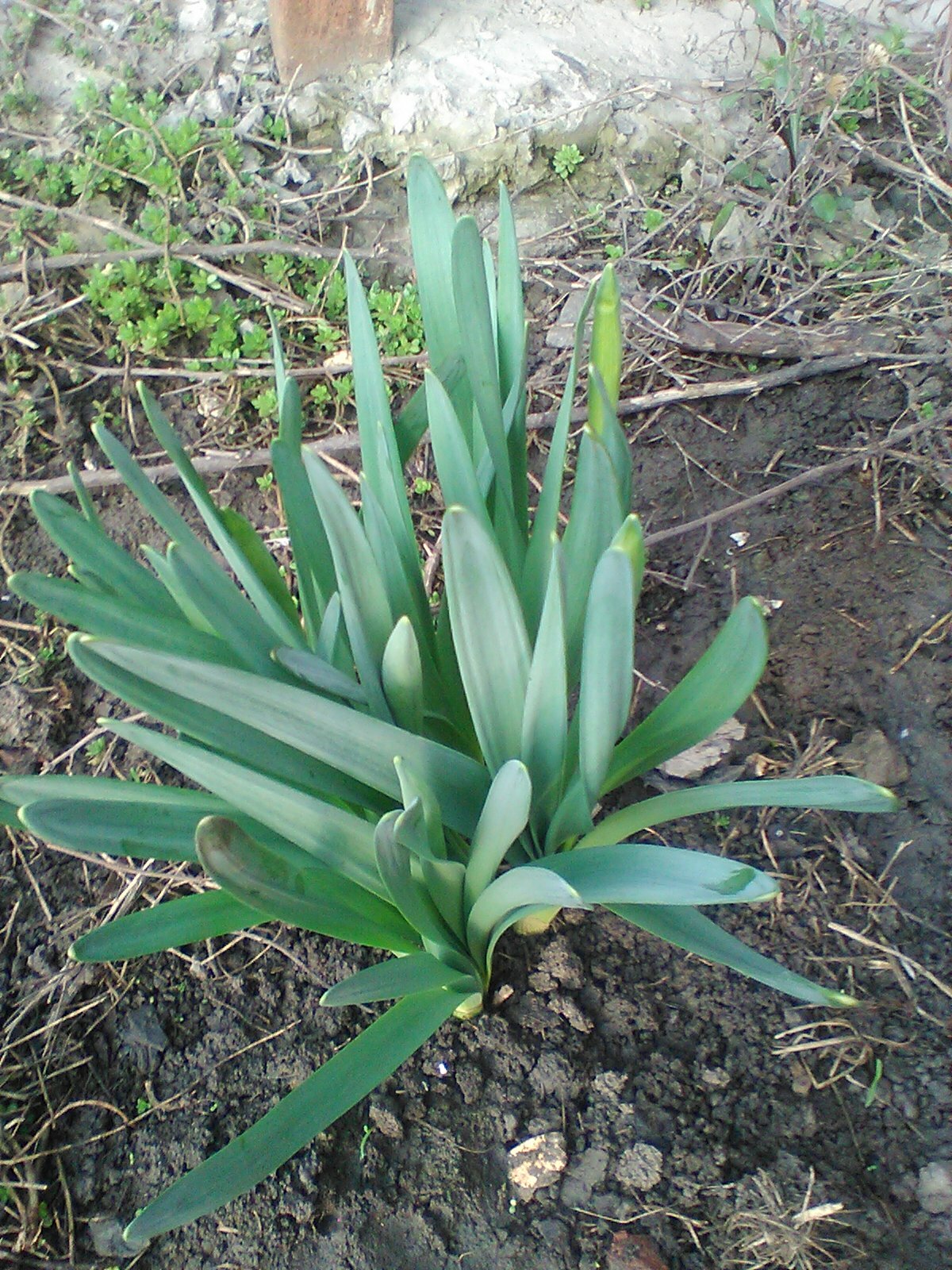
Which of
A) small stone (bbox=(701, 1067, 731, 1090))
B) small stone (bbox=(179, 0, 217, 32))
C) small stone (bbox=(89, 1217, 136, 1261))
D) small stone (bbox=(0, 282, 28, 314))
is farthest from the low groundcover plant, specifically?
small stone (bbox=(179, 0, 217, 32))

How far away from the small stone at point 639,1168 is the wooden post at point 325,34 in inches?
84.0

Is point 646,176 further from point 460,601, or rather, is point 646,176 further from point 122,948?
point 122,948

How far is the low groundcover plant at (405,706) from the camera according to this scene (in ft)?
2.25

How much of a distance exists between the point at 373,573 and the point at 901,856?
2.89 ft

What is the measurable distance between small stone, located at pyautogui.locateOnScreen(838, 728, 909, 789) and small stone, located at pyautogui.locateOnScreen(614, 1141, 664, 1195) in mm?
584

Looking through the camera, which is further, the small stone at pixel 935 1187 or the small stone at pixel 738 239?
the small stone at pixel 738 239

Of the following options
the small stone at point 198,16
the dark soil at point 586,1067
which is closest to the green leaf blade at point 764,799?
the dark soil at point 586,1067

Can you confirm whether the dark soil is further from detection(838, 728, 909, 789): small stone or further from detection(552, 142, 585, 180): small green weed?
detection(552, 142, 585, 180): small green weed

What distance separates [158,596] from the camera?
89 cm

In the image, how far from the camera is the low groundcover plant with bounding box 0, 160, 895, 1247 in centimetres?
69

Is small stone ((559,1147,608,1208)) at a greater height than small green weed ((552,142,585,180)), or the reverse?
small green weed ((552,142,585,180))

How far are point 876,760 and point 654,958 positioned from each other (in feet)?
1.45

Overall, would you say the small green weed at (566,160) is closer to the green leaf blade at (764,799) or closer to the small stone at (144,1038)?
the green leaf blade at (764,799)

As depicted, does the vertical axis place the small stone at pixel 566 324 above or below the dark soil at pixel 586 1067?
above
